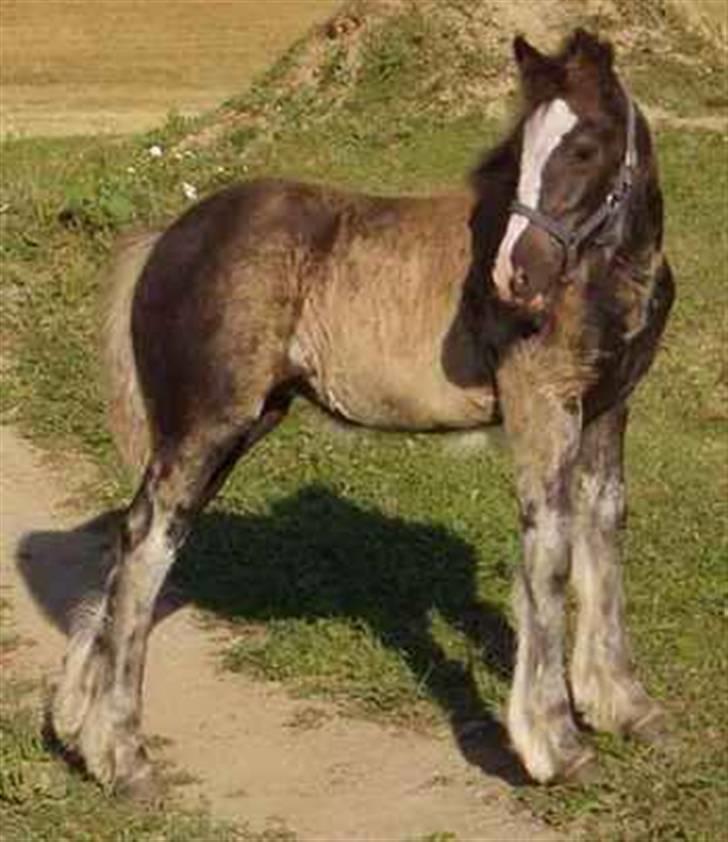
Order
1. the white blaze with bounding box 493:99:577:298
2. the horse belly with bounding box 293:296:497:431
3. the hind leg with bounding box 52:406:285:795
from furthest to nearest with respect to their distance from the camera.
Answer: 1. the hind leg with bounding box 52:406:285:795
2. the horse belly with bounding box 293:296:497:431
3. the white blaze with bounding box 493:99:577:298

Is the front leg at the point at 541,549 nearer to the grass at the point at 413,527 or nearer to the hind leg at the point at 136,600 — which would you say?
the grass at the point at 413,527

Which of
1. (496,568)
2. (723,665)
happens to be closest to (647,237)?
(723,665)

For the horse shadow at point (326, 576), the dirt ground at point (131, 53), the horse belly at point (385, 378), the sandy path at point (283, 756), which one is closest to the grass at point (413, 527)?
the horse shadow at point (326, 576)

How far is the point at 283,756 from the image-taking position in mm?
6797

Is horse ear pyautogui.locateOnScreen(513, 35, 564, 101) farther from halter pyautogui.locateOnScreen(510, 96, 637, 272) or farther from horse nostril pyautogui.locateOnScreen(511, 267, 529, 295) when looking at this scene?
horse nostril pyautogui.locateOnScreen(511, 267, 529, 295)

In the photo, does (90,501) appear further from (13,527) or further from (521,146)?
(521,146)

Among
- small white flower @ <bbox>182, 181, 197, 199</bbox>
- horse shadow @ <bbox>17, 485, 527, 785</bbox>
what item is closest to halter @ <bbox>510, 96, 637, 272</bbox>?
horse shadow @ <bbox>17, 485, 527, 785</bbox>

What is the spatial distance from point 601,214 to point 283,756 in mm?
2057

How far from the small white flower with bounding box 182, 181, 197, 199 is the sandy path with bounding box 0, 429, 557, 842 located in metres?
7.04

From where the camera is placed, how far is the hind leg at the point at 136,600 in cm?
638

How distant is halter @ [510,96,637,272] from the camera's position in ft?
19.0

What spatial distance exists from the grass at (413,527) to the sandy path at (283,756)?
142 mm

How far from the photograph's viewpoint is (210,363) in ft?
20.8

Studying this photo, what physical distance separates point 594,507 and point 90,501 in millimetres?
3423
